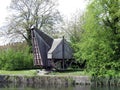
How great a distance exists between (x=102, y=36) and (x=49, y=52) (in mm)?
12284

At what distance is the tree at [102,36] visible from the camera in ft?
134

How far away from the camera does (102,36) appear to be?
4128 cm

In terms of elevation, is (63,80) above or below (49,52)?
below

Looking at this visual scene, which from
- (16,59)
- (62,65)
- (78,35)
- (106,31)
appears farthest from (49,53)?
(78,35)

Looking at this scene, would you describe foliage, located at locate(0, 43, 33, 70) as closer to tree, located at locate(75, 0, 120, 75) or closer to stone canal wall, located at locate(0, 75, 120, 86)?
stone canal wall, located at locate(0, 75, 120, 86)

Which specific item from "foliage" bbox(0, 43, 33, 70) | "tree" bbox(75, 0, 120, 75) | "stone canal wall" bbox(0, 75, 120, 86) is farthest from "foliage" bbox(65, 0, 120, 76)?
"foliage" bbox(0, 43, 33, 70)

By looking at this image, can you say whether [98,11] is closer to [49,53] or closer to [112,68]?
[112,68]

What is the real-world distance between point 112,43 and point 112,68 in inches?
104

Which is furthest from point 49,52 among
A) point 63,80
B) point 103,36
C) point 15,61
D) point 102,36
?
point 103,36

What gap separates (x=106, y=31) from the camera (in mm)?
41344

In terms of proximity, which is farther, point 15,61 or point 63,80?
point 15,61

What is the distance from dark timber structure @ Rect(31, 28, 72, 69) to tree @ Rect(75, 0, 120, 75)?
10.3 metres

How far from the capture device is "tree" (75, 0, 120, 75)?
4097cm

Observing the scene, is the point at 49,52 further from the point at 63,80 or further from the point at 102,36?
the point at 102,36
